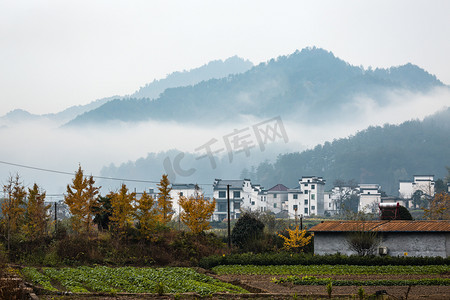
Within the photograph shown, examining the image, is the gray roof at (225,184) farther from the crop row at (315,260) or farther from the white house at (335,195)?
the crop row at (315,260)

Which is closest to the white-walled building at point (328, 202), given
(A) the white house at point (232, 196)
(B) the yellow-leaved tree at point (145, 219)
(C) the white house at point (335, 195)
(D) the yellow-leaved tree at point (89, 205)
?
(C) the white house at point (335, 195)

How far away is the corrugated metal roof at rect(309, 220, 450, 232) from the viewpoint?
118 ft

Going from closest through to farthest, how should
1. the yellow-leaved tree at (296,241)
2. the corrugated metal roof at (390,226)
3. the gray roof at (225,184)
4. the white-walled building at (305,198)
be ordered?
the corrugated metal roof at (390,226)
the yellow-leaved tree at (296,241)
the gray roof at (225,184)
the white-walled building at (305,198)

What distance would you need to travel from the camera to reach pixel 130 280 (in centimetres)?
2703

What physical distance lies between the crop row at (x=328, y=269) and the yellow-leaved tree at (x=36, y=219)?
12.1m

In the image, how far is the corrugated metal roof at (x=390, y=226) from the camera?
3606 centimetres

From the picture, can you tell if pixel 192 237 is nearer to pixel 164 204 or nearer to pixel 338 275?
pixel 164 204

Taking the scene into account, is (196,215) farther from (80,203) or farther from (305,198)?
(305,198)

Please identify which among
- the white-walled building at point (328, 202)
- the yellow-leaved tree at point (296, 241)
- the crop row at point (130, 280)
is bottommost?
the crop row at point (130, 280)

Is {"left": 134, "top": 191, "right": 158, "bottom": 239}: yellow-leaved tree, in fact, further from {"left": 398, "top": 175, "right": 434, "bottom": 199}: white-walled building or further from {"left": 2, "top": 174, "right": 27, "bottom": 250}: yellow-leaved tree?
{"left": 398, "top": 175, "right": 434, "bottom": 199}: white-walled building

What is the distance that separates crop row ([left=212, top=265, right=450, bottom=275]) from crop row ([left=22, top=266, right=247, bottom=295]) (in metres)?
3.29

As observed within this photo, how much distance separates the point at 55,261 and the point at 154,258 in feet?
20.2

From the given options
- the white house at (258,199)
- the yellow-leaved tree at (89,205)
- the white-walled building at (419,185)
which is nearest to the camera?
the yellow-leaved tree at (89,205)

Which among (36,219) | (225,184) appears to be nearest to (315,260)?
(36,219)
